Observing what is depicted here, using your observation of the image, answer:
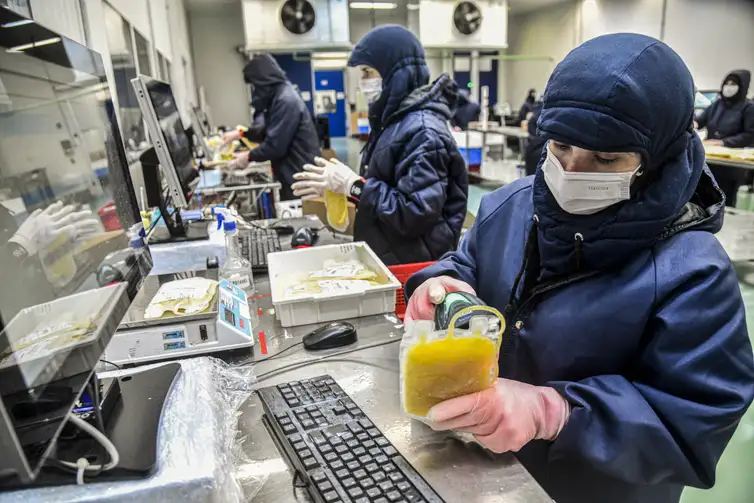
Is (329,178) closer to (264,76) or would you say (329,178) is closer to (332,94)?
(264,76)

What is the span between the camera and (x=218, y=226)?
1.78 m

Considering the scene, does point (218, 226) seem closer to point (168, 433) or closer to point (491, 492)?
point (168, 433)

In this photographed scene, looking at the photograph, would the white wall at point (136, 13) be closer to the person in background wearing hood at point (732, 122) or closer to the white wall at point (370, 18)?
the person in background wearing hood at point (732, 122)

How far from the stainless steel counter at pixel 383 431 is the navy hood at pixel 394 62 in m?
1.04

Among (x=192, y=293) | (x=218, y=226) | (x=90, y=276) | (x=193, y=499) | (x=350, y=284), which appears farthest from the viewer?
(x=218, y=226)

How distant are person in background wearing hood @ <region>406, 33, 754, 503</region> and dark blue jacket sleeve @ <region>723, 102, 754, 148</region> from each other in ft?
18.6

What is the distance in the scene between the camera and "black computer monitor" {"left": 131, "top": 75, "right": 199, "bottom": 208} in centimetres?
143

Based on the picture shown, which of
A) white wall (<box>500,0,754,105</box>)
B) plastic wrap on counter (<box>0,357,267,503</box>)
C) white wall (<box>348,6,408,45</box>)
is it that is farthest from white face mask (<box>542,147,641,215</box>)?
white wall (<box>348,6,408,45</box>)

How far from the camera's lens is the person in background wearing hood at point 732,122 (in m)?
5.45

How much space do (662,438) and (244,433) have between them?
716mm

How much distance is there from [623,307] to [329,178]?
4.46 feet

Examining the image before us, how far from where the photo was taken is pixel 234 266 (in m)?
1.64

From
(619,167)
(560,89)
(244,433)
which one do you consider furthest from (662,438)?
(244,433)

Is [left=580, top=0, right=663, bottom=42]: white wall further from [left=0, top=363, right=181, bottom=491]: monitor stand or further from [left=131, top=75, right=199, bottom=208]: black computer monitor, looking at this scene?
[left=0, top=363, right=181, bottom=491]: monitor stand
